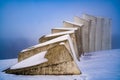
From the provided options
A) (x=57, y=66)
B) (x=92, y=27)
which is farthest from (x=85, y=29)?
(x=57, y=66)

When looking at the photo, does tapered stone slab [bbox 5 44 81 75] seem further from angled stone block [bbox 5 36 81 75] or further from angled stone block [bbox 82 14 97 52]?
angled stone block [bbox 82 14 97 52]

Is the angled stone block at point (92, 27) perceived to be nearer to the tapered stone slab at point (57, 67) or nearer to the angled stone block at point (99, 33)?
the angled stone block at point (99, 33)

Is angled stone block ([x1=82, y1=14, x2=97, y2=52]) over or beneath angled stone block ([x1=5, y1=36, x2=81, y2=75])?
over

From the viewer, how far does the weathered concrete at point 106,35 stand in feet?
12.8

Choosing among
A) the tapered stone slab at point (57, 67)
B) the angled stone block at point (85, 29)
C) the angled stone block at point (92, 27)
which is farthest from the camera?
the angled stone block at point (92, 27)

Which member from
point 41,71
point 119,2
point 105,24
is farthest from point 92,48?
point 41,71

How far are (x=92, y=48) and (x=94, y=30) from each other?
501 millimetres

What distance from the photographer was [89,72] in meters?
1.83

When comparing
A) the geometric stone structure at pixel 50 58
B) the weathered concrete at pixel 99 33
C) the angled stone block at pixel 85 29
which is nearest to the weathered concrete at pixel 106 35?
the weathered concrete at pixel 99 33

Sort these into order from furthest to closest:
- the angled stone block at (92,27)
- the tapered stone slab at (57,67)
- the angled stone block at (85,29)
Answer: the angled stone block at (92,27)
the angled stone block at (85,29)
the tapered stone slab at (57,67)

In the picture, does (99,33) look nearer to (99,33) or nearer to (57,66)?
(99,33)

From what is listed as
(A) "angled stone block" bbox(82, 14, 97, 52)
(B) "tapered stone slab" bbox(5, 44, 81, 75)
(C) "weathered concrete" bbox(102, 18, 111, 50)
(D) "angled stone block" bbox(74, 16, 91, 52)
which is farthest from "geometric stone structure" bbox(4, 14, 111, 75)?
(C) "weathered concrete" bbox(102, 18, 111, 50)

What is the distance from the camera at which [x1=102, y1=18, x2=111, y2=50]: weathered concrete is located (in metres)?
3.91

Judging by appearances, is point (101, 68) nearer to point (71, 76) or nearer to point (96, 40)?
point (71, 76)
